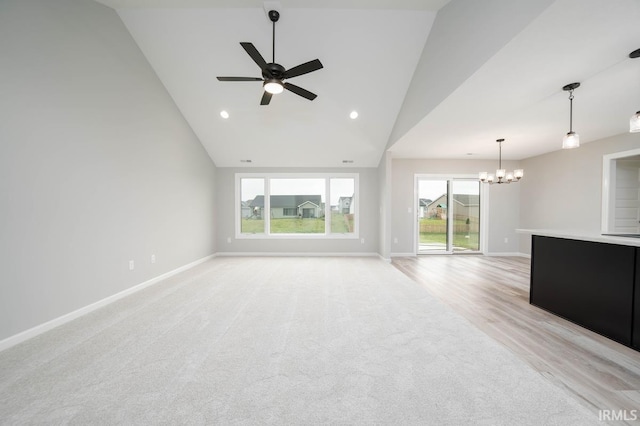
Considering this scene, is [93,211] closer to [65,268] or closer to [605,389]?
[65,268]

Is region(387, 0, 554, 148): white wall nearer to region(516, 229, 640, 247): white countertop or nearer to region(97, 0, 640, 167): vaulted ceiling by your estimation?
region(97, 0, 640, 167): vaulted ceiling

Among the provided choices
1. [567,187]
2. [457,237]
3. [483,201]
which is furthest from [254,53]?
[567,187]

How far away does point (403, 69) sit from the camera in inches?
153

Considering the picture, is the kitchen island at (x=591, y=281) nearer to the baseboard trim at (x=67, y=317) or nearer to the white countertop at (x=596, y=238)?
the white countertop at (x=596, y=238)

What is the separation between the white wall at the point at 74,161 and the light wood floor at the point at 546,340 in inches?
175

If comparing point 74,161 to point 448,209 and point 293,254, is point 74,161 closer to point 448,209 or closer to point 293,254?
point 293,254

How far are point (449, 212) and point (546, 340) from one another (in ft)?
14.9

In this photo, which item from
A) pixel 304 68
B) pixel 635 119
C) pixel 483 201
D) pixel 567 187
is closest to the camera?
pixel 635 119

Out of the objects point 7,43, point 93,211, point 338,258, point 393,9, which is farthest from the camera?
point 338,258

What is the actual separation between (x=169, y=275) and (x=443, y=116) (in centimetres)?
526

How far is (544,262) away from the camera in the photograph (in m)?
3.09

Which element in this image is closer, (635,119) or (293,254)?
(635,119)

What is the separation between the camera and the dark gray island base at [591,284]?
220 centimetres

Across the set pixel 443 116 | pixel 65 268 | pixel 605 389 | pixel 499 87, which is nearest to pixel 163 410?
pixel 65 268
